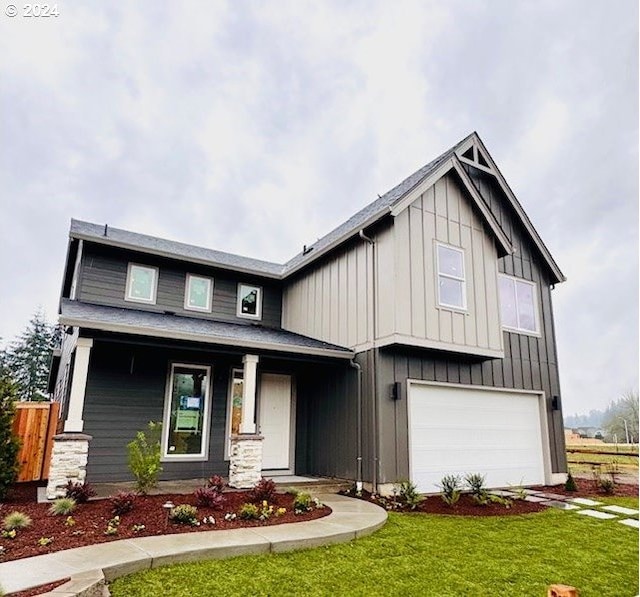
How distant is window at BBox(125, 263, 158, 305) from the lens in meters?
10.8

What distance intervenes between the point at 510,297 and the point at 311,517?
7963mm

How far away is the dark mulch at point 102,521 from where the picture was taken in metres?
4.73

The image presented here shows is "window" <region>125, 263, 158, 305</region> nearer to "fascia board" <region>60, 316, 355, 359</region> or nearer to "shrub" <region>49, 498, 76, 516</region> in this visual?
"fascia board" <region>60, 316, 355, 359</region>

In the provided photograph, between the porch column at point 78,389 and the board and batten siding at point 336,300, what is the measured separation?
506cm

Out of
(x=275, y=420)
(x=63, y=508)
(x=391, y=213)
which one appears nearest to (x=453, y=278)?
(x=391, y=213)

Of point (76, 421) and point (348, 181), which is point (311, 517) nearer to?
point (76, 421)

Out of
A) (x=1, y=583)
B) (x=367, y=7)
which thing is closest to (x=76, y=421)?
(x=1, y=583)

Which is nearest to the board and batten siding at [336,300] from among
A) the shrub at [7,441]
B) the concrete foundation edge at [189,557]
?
the concrete foundation edge at [189,557]

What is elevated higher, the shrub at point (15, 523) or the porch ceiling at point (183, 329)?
the porch ceiling at point (183, 329)

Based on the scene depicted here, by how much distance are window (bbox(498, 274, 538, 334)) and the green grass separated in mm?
5819

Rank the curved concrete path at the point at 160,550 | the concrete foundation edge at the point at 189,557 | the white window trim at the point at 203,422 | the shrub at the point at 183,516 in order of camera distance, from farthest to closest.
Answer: the white window trim at the point at 203,422
the shrub at the point at 183,516
the curved concrete path at the point at 160,550
the concrete foundation edge at the point at 189,557

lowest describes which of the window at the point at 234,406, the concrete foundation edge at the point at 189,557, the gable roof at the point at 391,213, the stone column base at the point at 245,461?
the concrete foundation edge at the point at 189,557

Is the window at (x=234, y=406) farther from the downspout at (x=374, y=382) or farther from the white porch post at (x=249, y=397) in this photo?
the downspout at (x=374, y=382)

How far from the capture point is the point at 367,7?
921 cm
